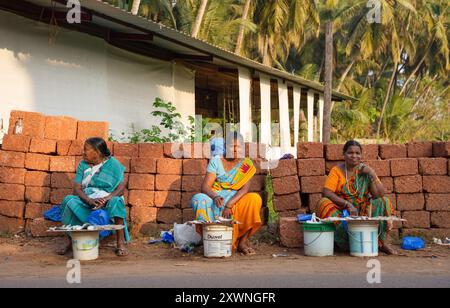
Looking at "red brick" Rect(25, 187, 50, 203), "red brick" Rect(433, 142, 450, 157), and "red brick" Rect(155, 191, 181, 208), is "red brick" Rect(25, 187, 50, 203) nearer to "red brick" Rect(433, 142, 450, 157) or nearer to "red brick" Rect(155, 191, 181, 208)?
"red brick" Rect(155, 191, 181, 208)

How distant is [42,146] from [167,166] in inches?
69.1

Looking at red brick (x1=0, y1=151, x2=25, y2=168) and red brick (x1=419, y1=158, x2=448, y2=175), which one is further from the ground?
red brick (x1=0, y1=151, x2=25, y2=168)

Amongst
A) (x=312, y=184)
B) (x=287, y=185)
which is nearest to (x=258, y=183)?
(x=287, y=185)

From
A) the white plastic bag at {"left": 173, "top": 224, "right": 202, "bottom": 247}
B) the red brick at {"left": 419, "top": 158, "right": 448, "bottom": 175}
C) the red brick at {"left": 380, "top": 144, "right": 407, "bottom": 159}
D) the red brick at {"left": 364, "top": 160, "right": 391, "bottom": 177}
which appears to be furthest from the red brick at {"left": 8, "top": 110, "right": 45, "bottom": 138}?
the red brick at {"left": 419, "top": 158, "right": 448, "bottom": 175}

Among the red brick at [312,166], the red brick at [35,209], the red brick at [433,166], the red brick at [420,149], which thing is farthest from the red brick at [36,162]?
the red brick at [433,166]

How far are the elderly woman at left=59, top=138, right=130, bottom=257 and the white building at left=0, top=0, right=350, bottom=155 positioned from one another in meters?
2.44

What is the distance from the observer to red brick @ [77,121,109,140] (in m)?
7.87

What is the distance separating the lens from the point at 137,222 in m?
7.38

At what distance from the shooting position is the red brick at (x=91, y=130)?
7.87m

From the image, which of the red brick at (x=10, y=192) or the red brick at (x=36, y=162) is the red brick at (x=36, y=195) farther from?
the red brick at (x=36, y=162)

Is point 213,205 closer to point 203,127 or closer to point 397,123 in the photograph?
point 203,127
